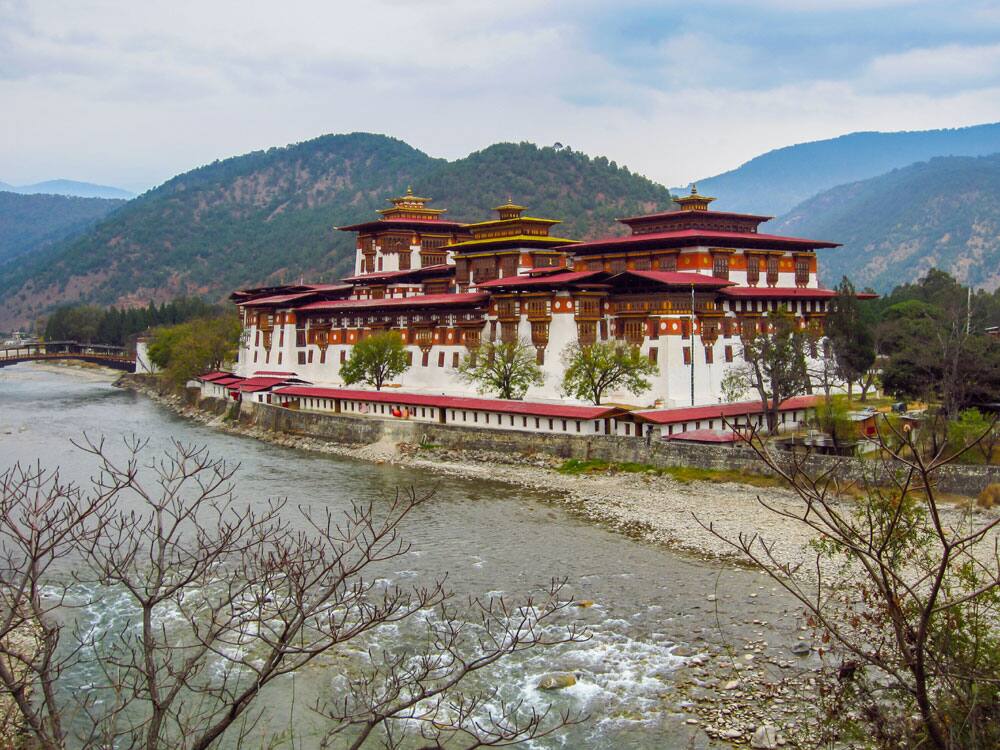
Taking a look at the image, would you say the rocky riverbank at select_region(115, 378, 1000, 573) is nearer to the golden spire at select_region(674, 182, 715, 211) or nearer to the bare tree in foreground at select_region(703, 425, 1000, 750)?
the bare tree in foreground at select_region(703, 425, 1000, 750)

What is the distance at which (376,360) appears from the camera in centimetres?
6481

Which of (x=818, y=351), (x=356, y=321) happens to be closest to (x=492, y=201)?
(x=356, y=321)

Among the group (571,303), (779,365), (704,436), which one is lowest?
(704,436)

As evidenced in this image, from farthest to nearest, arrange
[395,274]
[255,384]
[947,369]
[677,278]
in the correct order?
[395,274], [255,384], [677,278], [947,369]

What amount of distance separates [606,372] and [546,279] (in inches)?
332

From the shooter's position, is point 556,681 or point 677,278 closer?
point 556,681

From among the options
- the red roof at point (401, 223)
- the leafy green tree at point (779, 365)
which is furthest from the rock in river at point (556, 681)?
the red roof at point (401, 223)

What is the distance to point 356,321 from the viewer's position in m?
72.3

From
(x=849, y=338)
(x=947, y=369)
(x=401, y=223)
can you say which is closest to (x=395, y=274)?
(x=401, y=223)

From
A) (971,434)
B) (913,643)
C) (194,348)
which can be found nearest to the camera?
(913,643)

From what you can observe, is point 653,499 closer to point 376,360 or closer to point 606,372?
point 606,372

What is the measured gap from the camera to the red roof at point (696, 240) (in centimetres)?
5847

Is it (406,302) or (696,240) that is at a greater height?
(696,240)

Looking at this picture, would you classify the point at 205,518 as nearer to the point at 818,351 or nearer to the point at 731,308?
the point at 731,308
